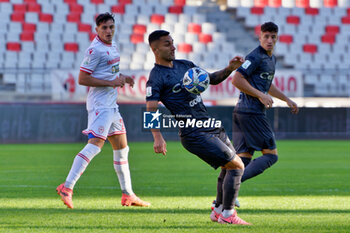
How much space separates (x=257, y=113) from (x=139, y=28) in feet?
60.8

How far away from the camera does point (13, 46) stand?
23625 millimetres

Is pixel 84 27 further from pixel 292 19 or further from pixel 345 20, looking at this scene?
pixel 345 20

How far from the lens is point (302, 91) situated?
22.7 m

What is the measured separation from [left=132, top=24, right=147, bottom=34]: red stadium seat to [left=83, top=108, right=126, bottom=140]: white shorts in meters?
18.1

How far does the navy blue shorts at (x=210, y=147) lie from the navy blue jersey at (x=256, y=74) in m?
1.34

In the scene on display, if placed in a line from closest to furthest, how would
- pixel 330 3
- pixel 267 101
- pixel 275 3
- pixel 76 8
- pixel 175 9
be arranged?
pixel 267 101 < pixel 76 8 < pixel 175 9 < pixel 275 3 < pixel 330 3

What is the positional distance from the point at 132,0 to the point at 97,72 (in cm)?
1925

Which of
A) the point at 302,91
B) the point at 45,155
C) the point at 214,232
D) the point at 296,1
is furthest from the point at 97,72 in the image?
the point at 296,1

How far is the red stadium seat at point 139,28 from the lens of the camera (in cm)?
2510

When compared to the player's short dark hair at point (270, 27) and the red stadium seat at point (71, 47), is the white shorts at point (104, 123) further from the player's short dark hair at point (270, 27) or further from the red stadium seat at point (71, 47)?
the red stadium seat at point (71, 47)

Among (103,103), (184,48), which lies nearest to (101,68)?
(103,103)

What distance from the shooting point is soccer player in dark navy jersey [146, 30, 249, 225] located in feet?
18.4

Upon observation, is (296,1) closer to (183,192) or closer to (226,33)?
(226,33)

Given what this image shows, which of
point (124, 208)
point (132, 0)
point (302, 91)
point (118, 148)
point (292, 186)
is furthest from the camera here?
point (132, 0)
